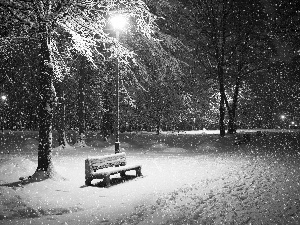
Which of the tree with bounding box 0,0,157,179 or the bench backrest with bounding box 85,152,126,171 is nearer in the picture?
the tree with bounding box 0,0,157,179

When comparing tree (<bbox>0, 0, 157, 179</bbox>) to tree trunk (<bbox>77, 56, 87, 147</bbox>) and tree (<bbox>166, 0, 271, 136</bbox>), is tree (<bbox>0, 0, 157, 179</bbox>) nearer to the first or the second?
tree trunk (<bbox>77, 56, 87, 147</bbox>)

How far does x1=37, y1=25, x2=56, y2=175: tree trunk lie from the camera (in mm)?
9211

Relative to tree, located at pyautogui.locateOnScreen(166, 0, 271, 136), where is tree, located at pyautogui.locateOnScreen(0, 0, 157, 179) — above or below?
below

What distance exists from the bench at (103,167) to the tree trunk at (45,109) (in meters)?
1.40

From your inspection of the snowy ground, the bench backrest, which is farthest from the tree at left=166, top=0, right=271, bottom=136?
the snowy ground

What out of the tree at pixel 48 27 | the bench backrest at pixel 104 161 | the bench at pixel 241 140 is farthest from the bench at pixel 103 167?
the bench at pixel 241 140

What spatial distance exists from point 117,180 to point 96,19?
18.0ft

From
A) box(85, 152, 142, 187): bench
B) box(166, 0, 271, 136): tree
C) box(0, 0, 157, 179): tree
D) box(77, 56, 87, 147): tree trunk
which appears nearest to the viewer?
box(0, 0, 157, 179): tree

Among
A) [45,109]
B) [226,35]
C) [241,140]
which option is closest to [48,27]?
[45,109]

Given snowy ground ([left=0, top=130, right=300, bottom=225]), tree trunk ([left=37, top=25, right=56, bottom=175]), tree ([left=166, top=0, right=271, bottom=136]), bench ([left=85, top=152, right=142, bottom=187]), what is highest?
tree ([left=166, top=0, right=271, bottom=136])

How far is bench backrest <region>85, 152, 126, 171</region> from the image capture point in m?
8.95

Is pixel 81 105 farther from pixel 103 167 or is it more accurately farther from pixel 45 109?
pixel 103 167

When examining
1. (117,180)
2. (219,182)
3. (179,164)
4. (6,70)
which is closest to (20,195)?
(117,180)

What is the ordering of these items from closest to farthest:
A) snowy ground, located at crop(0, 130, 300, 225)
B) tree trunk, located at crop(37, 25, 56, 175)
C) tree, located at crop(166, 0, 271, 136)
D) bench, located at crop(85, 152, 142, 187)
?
1. snowy ground, located at crop(0, 130, 300, 225)
2. bench, located at crop(85, 152, 142, 187)
3. tree trunk, located at crop(37, 25, 56, 175)
4. tree, located at crop(166, 0, 271, 136)
